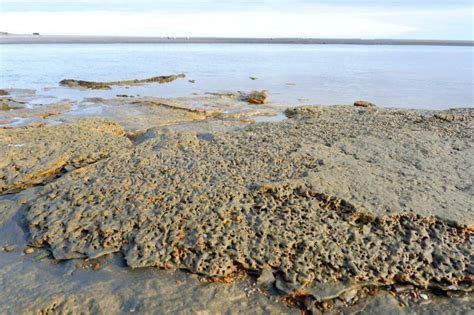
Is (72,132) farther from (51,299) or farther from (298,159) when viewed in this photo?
(51,299)

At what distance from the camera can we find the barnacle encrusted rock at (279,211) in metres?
3.46

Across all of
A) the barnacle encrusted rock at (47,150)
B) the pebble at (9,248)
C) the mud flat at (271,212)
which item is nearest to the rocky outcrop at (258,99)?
the barnacle encrusted rock at (47,150)

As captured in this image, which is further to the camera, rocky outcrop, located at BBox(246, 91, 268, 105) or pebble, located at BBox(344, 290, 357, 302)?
rocky outcrop, located at BBox(246, 91, 268, 105)

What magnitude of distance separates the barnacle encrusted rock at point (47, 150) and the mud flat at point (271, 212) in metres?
0.03

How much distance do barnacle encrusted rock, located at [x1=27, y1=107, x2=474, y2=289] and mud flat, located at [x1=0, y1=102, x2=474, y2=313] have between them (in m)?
0.01

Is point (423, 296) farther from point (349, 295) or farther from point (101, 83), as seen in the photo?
point (101, 83)

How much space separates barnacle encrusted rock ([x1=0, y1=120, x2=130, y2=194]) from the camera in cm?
532

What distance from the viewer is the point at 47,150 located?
19.6 ft

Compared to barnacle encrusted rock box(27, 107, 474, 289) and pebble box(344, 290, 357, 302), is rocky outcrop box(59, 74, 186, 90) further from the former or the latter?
pebble box(344, 290, 357, 302)

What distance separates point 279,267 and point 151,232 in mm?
1167

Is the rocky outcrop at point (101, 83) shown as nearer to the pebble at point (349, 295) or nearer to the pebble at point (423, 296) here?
the pebble at point (349, 295)

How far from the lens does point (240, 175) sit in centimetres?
469

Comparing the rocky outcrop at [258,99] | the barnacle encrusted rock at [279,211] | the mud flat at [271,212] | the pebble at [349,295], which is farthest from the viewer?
the rocky outcrop at [258,99]

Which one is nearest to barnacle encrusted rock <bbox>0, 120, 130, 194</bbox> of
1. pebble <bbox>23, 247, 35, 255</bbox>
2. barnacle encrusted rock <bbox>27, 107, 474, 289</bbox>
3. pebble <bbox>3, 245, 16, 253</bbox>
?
barnacle encrusted rock <bbox>27, 107, 474, 289</bbox>
